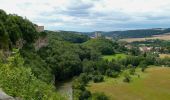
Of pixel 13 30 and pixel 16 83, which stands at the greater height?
pixel 16 83

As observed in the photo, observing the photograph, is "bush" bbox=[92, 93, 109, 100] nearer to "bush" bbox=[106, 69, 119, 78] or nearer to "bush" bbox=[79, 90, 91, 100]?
"bush" bbox=[79, 90, 91, 100]

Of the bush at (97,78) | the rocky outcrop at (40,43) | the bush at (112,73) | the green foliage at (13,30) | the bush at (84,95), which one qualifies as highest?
the green foliage at (13,30)

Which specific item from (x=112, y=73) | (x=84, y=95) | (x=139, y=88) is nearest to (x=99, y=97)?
(x=84, y=95)

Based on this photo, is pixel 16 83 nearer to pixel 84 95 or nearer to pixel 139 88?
pixel 84 95

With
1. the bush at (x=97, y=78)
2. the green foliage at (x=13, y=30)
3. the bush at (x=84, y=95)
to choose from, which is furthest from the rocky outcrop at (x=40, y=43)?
the bush at (x=84, y=95)

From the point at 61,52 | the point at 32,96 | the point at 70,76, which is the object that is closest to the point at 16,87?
the point at 32,96

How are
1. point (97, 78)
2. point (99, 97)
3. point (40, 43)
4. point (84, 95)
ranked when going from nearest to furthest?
1. point (99, 97)
2. point (84, 95)
3. point (40, 43)
4. point (97, 78)

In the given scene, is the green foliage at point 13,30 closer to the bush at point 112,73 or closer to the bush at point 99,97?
the bush at point 99,97

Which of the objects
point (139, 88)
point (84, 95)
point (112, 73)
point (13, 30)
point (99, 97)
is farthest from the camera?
point (112, 73)
